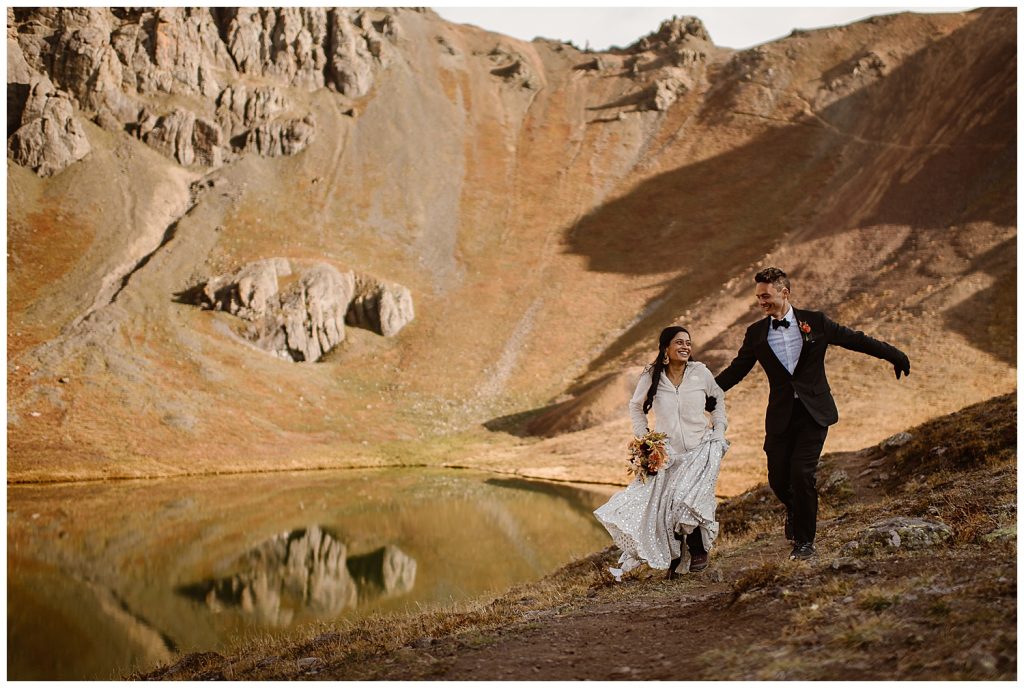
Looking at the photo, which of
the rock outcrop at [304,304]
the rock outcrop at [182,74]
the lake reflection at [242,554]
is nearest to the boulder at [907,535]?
the lake reflection at [242,554]

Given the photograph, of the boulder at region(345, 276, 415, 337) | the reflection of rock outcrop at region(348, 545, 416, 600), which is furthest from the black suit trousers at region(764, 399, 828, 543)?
the boulder at region(345, 276, 415, 337)

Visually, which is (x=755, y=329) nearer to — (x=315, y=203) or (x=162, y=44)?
(x=315, y=203)

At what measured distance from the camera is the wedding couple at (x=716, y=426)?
916 centimetres

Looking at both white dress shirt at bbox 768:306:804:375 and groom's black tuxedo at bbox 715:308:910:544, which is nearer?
groom's black tuxedo at bbox 715:308:910:544

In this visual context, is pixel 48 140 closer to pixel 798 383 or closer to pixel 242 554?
pixel 242 554

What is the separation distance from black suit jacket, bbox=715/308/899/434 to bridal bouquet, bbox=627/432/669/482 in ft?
4.08

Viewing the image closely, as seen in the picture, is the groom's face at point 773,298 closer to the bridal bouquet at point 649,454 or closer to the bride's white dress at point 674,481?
the bride's white dress at point 674,481

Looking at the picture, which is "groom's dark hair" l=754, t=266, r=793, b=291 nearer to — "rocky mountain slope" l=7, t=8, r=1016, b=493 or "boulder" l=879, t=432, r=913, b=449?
"boulder" l=879, t=432, r=913, b=449

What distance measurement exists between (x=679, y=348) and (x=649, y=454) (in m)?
1.30

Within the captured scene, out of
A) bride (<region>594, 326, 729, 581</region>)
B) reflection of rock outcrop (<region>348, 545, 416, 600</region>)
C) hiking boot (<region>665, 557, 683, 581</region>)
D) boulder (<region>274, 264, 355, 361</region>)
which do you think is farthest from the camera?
boulder (<region>274, 264, 355, 361</region>)

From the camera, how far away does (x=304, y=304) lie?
53156mm

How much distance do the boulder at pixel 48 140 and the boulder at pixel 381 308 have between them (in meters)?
25.0

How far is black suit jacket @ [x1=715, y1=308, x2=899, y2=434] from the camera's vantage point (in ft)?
29.9

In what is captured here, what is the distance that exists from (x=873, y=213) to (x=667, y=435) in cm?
4913
